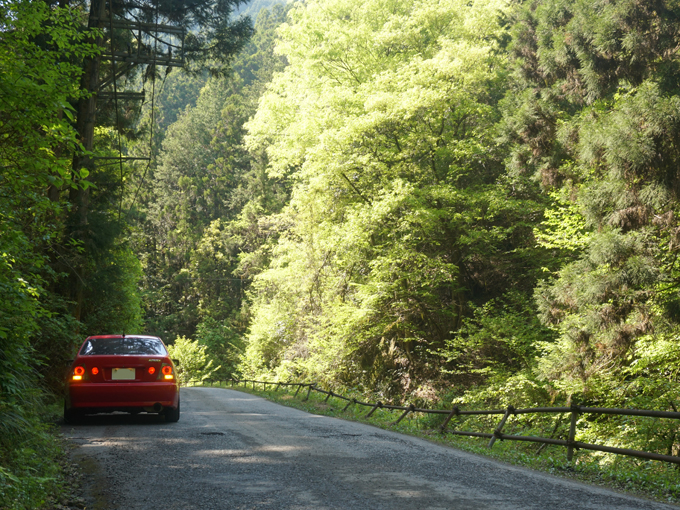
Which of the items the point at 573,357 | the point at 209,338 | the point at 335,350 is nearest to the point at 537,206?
the point at 573,357

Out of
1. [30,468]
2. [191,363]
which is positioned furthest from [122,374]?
[191,363]

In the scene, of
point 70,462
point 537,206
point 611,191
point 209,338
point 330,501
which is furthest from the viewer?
point 209,338

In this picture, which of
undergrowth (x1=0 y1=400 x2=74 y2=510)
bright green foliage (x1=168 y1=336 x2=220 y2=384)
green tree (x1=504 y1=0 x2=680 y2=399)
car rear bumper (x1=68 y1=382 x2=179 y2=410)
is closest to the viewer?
undergrowth (x1=0 y1=400 x2=74 y2=510)

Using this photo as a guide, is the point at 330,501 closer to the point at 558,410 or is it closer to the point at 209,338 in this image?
the point at 558,410

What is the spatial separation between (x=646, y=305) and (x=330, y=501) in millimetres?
9480

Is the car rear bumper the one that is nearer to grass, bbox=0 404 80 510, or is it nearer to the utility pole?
grass, bbox=0 404 80 510

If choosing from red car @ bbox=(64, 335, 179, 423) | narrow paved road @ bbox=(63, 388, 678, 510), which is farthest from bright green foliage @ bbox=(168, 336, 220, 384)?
narrow paved road @ bbox=(63, 388, 678, 510)

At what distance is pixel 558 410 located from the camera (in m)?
7.94

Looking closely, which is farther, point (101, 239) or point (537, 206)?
point (537, 206)

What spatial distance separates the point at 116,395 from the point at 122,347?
33.4 inches

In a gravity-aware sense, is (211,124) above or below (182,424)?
above

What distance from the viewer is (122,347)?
29.8ft

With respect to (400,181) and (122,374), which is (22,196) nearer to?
(122,374)

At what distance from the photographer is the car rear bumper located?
8477 millimetres
